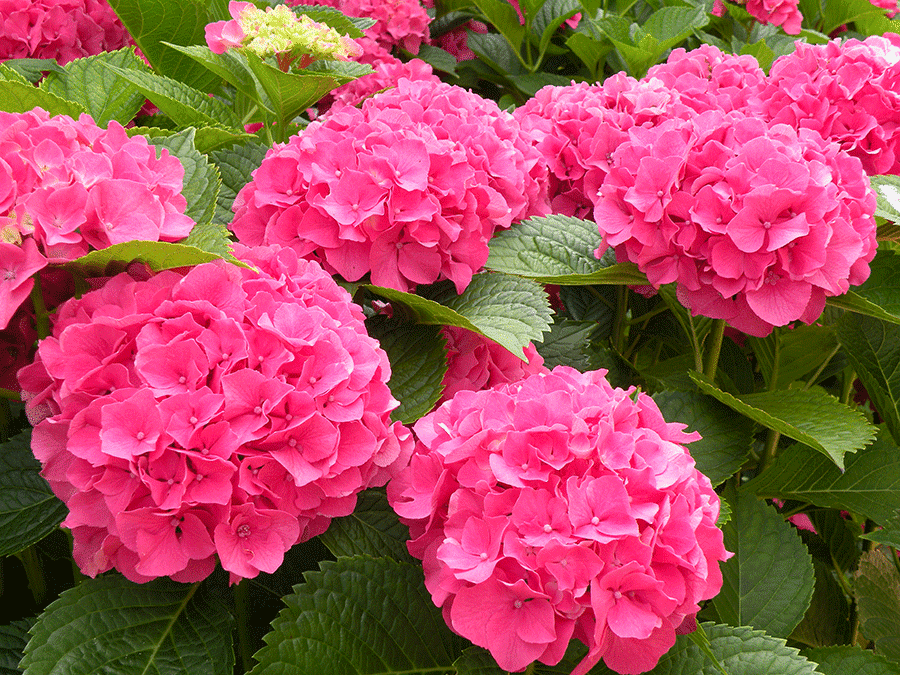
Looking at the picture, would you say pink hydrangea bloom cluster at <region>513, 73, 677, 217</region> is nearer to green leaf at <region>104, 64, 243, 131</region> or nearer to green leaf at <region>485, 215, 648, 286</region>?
green leaf at <region>485, 215, 648, 286</region>

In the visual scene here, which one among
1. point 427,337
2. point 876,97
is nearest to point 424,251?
point 427,337

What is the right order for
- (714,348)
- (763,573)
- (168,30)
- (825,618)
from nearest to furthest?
(763,573) → (714,348) → (825,618) → (168,30)

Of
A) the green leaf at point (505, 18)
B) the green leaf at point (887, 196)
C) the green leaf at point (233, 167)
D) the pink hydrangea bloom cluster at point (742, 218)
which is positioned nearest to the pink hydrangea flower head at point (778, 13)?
the green leaf at point (505, 18)

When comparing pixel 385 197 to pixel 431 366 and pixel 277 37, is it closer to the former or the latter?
pixel 431 366

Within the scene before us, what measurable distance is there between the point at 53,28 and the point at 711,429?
1.64 metres

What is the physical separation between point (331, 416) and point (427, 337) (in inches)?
12.1

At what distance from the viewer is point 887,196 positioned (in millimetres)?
1193

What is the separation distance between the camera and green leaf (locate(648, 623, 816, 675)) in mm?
805

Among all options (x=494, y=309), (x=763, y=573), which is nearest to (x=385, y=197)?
(x=494, y=309)

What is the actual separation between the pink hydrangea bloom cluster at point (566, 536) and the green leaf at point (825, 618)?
2.44ft

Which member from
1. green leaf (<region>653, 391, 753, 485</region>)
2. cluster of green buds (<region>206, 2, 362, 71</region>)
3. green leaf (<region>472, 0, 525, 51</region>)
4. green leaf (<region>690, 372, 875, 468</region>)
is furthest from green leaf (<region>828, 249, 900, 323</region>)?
green leaf (<region>472, 0, 525, 51</region>)

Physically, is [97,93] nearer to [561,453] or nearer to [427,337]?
[427,337]

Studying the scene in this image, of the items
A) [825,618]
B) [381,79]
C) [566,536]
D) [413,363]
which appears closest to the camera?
[566,536]

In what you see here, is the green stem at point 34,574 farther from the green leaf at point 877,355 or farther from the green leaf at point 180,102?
the green leaf at point 877,355
